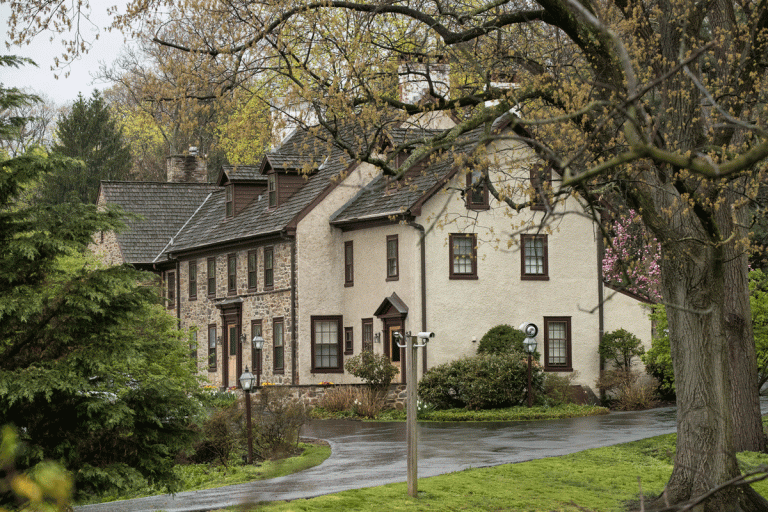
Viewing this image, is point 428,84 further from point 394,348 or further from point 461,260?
point 394,348

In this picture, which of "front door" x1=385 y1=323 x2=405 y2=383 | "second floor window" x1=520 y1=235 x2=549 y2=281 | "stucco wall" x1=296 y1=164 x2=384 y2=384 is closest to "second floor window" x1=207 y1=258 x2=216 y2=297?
"stucco wall" x1=296 y1=164 x2=384 y2=384

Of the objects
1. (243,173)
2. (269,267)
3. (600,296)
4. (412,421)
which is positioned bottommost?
(412,421)

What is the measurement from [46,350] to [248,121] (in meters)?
4.64

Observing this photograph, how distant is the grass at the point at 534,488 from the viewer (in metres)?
12.5

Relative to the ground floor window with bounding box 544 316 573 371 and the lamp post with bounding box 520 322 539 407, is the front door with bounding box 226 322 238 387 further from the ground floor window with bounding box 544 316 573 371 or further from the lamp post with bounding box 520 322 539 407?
the lamp post with bounding box 520 322 539 407

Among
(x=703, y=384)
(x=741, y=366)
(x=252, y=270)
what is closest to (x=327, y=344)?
(x=252, y=270)

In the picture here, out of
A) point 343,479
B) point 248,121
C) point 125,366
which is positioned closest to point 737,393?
point 343,479

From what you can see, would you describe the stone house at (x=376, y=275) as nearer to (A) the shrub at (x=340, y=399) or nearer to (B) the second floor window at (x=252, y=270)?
(B) the second floor window at (x=252, y=270)

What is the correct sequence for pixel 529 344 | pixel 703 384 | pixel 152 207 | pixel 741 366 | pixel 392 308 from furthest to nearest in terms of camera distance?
pixel 152 207, pixel 392 308, pixel 529 344, pixel 741 366, pixel 703 384

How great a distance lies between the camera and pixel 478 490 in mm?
13758

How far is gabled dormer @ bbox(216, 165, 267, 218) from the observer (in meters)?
38.4

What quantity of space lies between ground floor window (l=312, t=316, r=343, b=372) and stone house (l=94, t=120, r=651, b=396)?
44mm

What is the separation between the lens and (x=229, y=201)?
39344mm

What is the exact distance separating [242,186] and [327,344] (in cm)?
833
